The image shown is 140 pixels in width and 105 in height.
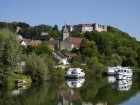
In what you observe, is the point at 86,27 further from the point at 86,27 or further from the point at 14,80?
the point at 14,80

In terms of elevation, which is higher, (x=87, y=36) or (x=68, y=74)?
(x=87, y=36)

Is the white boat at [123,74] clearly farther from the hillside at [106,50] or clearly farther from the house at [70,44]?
the house at [70,44]

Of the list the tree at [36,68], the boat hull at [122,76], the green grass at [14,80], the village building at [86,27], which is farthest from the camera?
the village building at [86,27]

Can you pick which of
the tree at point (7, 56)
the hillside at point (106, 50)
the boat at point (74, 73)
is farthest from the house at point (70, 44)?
the tree at point (7, 56)

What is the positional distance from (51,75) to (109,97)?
841 inches

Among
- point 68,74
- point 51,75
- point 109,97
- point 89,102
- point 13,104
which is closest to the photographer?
point 13,104

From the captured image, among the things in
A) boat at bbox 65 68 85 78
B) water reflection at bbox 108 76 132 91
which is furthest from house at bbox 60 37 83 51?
water reflection at bbox 108 76 132 91

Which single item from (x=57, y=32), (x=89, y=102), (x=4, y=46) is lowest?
(x=89, y=102)

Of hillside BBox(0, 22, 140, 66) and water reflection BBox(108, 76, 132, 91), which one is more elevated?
hillside BBox(0, 22, 140, 66)

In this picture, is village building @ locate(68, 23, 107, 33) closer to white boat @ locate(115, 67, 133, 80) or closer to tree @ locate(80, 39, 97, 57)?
tree @ locate(80, 39, 97, 57)

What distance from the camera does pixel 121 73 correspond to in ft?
242

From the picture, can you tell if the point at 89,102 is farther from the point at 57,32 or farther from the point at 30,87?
the point at 57,32

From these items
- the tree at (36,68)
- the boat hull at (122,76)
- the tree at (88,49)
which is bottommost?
the boat hull at (122,76)

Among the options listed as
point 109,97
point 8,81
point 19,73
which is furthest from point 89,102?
point 19,73
